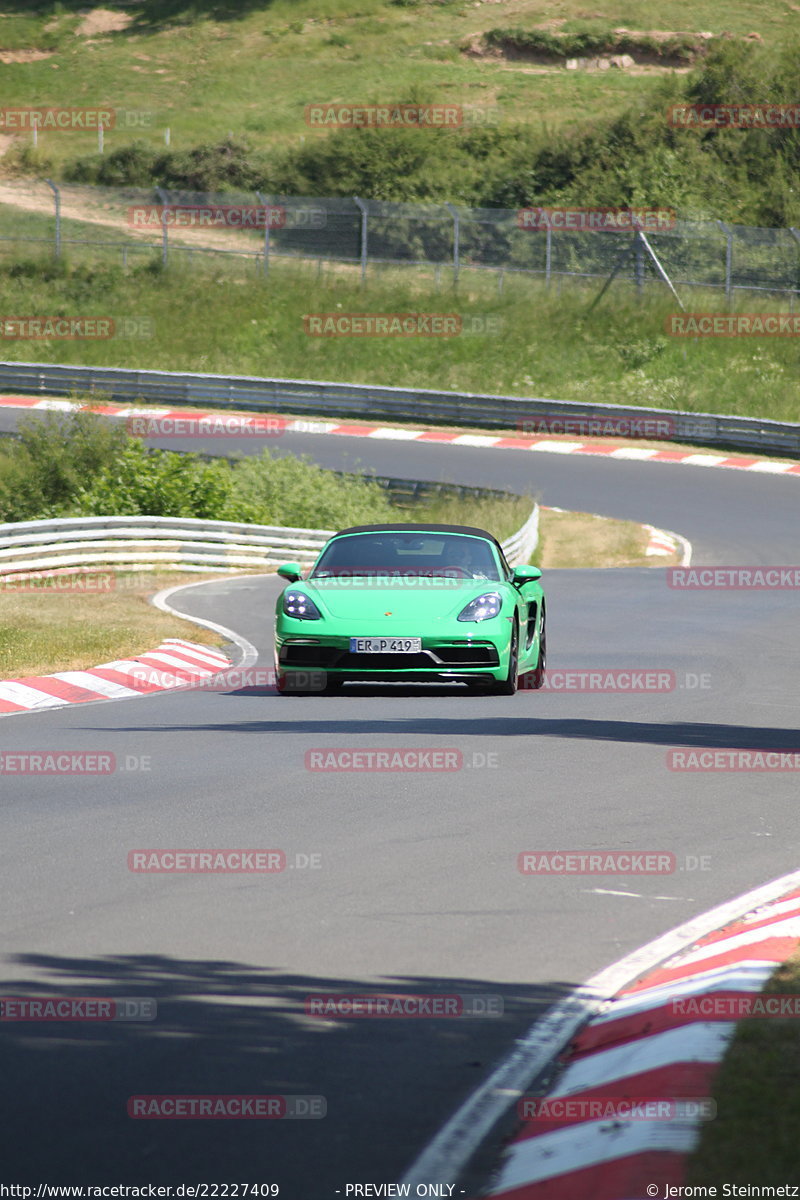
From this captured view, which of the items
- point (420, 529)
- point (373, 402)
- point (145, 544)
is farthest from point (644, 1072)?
point (373, 402)

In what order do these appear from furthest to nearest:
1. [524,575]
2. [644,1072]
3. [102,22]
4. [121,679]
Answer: [102,22]
[121,679]
[524,575]
[644,1072]

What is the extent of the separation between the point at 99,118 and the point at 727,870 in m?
72.9

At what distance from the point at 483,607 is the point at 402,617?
0.71 m

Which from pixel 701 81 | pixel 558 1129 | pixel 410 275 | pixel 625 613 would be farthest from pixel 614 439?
pixel 558 1129

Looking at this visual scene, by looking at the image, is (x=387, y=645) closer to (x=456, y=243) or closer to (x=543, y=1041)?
(x=543, y=1041)

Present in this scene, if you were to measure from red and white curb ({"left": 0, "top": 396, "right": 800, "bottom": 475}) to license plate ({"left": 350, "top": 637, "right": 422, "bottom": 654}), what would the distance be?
24574 mm

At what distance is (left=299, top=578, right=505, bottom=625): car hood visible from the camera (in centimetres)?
1236

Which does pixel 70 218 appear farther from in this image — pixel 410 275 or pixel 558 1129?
pixel 558 1129

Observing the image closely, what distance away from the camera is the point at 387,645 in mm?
12211

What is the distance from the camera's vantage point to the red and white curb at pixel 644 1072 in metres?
3.93

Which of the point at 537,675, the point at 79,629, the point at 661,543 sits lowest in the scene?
the point at 661,543

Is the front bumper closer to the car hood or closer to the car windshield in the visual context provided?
the car hood

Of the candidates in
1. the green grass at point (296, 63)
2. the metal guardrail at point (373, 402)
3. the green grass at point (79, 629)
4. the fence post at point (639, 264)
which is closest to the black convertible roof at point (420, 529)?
the green grass at point (79, 629)

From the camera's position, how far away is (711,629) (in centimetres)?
1895
